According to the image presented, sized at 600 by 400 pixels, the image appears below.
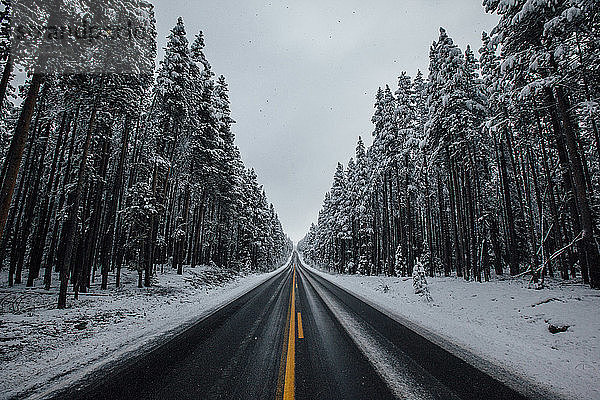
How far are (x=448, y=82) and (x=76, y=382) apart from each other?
20649mm

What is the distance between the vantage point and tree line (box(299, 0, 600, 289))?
953 centimetres

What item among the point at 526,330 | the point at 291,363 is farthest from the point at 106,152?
the point at 526,330

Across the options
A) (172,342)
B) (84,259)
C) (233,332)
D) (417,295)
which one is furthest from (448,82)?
(84,259)

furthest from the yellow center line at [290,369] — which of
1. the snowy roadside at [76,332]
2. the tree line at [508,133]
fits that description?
the tree line at [508,133]

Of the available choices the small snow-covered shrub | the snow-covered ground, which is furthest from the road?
the small snow-covered shrub

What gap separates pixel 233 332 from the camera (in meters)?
6.59

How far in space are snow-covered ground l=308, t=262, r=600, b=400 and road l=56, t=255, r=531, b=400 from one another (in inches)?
35.7

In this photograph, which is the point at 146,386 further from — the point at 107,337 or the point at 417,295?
the point at 417,295

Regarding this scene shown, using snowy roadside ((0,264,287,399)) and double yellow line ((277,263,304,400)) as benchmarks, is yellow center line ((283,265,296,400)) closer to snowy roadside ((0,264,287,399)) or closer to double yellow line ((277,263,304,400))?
double yellow line ((277,263,304,400))

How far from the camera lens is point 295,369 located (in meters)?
4.36

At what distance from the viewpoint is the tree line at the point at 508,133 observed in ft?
31.3

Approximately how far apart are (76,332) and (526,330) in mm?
12009

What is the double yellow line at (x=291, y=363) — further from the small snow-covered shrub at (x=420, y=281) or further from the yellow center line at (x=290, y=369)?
the small snow-covered shrub at (x=420, y=281)

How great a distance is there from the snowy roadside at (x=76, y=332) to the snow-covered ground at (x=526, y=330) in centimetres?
Result: 699
